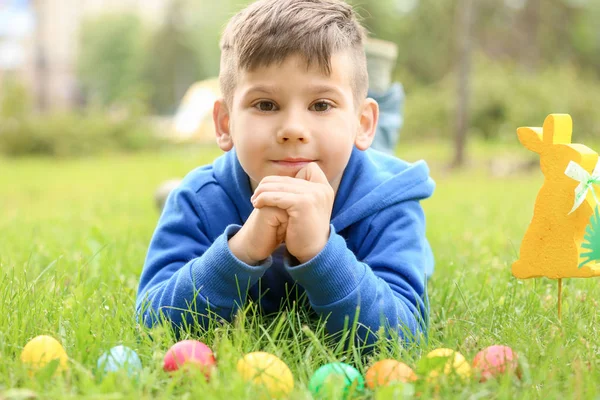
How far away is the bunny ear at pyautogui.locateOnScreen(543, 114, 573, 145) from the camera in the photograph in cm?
176

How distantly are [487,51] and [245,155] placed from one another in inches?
842

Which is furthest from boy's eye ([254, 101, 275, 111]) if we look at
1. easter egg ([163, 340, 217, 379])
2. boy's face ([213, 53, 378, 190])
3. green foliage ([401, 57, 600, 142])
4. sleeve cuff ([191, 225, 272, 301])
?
green foliage ([401, 57, 600, 142])

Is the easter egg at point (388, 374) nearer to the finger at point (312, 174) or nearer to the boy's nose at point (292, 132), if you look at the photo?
the finger at point (312, 174)

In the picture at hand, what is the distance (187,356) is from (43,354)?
31 centimetres

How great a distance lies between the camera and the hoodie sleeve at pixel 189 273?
68.2 inches

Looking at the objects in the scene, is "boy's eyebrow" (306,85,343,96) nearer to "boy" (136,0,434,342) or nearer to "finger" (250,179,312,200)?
"boy" (136,0,434,342)

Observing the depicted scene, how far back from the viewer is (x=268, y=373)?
140 centimetres

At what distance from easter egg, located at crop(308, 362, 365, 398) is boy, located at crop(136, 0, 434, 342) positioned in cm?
27

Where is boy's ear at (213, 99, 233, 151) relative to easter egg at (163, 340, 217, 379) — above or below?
above

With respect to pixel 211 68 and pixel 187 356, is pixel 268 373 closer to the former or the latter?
pixel 187 356

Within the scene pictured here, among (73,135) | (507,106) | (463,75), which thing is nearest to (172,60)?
(73,135)

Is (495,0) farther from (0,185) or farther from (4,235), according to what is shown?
(4,235)

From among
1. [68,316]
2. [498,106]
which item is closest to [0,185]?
[68,316]

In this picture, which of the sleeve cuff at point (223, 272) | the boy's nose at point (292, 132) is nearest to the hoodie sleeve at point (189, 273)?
the sleeve cuff at point (223, 272)
